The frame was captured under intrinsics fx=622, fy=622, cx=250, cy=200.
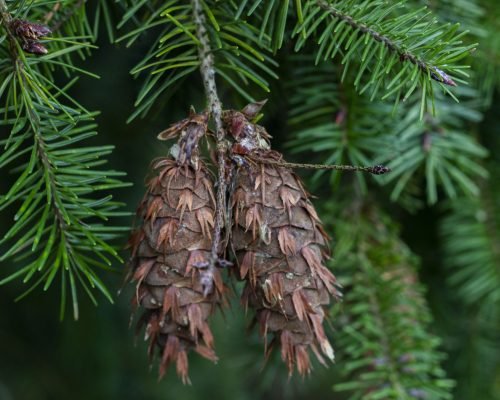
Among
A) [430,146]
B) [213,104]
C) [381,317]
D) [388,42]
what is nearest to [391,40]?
[388,42]

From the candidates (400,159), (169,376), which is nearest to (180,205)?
(400,159)

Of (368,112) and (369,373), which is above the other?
(368,112)

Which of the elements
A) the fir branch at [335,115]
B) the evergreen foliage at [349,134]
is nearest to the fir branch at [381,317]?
the evergreen foliage at [349,134]

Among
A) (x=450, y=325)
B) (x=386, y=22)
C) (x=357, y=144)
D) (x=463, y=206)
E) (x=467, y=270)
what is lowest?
(x=450, y=325)

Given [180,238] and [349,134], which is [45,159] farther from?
[349,134]

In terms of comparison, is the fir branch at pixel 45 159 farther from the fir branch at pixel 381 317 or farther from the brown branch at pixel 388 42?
the fir branch at pixel 381 317

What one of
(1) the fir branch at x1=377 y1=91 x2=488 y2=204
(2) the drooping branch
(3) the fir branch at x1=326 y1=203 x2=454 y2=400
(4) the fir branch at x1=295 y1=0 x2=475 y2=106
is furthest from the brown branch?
(3) the fir branch at x1=326 y1=203 x2=454 y2=400

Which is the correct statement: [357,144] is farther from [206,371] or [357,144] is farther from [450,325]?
[206,371]
